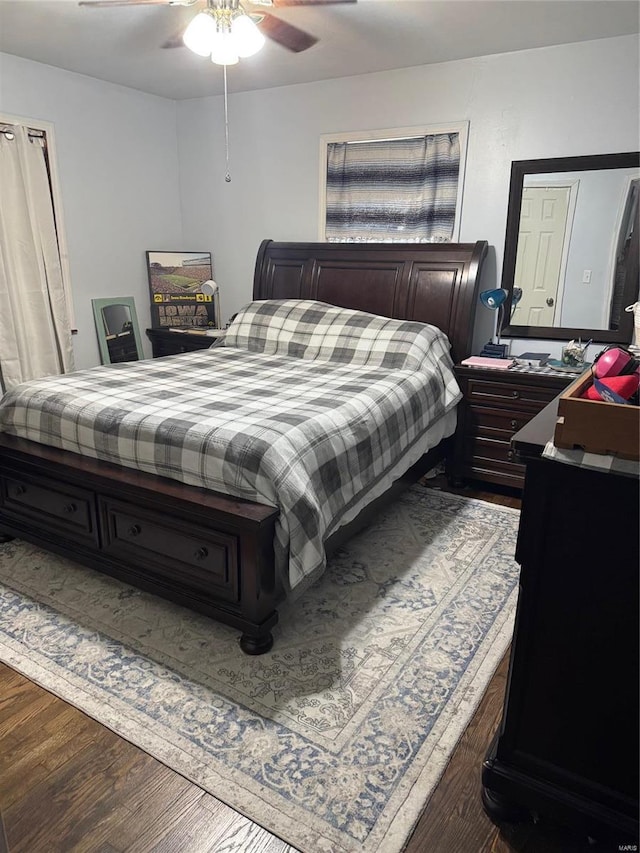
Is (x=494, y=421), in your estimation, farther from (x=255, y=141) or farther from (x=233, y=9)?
(x=255, y=141)

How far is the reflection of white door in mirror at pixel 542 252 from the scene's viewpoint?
3262 millimetres

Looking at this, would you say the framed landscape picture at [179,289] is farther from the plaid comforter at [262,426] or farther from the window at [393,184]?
the plaid comforter at [262,426]

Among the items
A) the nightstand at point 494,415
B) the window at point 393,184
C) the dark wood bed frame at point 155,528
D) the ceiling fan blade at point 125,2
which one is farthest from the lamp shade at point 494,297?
the ceiling fan blade at point 125,2

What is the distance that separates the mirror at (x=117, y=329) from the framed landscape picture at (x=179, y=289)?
0.64 ft

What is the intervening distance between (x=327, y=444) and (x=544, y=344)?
1.93m

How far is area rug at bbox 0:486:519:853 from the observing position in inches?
59.0

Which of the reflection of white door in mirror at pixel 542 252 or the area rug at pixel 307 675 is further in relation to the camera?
the reflection of white door in mirror at pixel 542 252

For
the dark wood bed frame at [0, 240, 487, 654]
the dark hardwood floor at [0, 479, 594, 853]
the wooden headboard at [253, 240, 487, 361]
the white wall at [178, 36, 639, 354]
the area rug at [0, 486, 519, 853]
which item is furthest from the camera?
the wooden headboard at [253, 240, 487, 361]

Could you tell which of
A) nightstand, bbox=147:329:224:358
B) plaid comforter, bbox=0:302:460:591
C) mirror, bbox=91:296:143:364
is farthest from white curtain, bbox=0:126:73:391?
plaid comforter, bbox=0:302:460:591

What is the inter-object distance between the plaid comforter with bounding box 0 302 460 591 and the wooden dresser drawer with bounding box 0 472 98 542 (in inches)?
7.0

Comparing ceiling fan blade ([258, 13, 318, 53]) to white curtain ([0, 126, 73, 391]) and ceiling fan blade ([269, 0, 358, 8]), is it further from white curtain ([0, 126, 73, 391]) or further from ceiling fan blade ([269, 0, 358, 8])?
white curtain ([0, 126, 73, 391])

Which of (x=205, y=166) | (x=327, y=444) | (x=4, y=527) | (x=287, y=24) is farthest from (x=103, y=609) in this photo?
(x=205, y=166)

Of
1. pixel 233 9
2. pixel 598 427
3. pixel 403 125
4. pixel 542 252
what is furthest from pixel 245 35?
pixel 598 427

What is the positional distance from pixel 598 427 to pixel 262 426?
1239 millimetres
